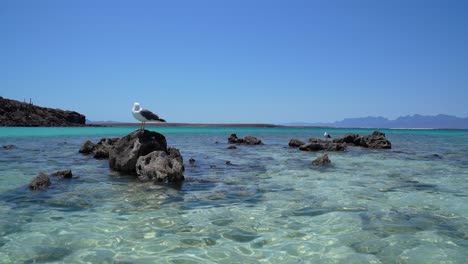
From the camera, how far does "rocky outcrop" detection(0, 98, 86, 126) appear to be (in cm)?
9469

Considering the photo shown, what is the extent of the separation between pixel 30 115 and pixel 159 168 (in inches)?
4108

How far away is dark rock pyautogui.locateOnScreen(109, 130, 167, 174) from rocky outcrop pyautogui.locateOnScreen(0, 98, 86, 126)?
9254 cm

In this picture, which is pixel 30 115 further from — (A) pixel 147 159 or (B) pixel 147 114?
(A) pixel 147 159

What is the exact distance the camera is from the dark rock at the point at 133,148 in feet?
45.1

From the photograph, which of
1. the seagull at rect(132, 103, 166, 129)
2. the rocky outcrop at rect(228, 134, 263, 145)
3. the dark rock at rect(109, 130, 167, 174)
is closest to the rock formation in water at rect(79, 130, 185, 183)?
the dark rock at rect(109, 130, 167, 174)

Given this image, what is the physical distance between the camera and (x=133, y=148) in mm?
14078

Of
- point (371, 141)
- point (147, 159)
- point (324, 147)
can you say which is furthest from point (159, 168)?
point (371, 141)

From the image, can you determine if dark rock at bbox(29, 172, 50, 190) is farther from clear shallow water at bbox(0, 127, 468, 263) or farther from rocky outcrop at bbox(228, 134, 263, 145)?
rocky outcrop at bbox(228, 134, 263, 145)

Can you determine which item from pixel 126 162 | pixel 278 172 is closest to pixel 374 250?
pixel 278 172

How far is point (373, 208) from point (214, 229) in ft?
13.5

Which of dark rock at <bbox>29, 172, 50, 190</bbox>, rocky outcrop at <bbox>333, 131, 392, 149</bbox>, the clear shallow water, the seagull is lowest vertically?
the clear shallow water

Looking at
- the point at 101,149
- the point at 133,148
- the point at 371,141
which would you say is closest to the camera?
the point at 133,148

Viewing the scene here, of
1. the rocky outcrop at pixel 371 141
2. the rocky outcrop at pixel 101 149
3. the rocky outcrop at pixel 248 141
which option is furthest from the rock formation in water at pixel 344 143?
the rocky outcrop at pixel 101 149

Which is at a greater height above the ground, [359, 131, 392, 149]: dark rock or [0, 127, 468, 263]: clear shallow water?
[359, 131, 392, 149]: dark rock
